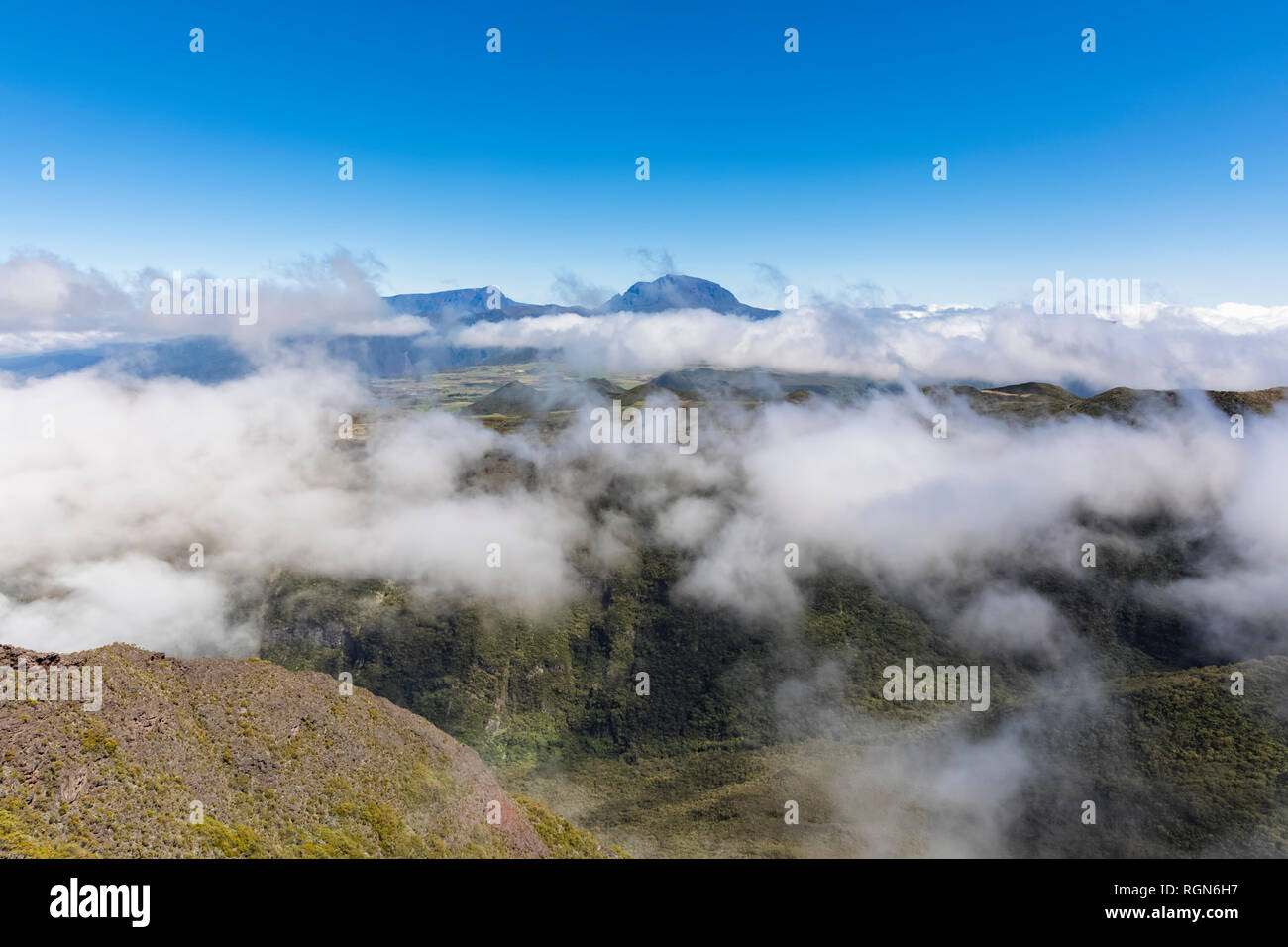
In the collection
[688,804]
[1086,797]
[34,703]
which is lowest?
[688,804]

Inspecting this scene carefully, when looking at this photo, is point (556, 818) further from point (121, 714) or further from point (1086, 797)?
point (1086, 797)

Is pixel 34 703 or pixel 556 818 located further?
pixel 556 818
